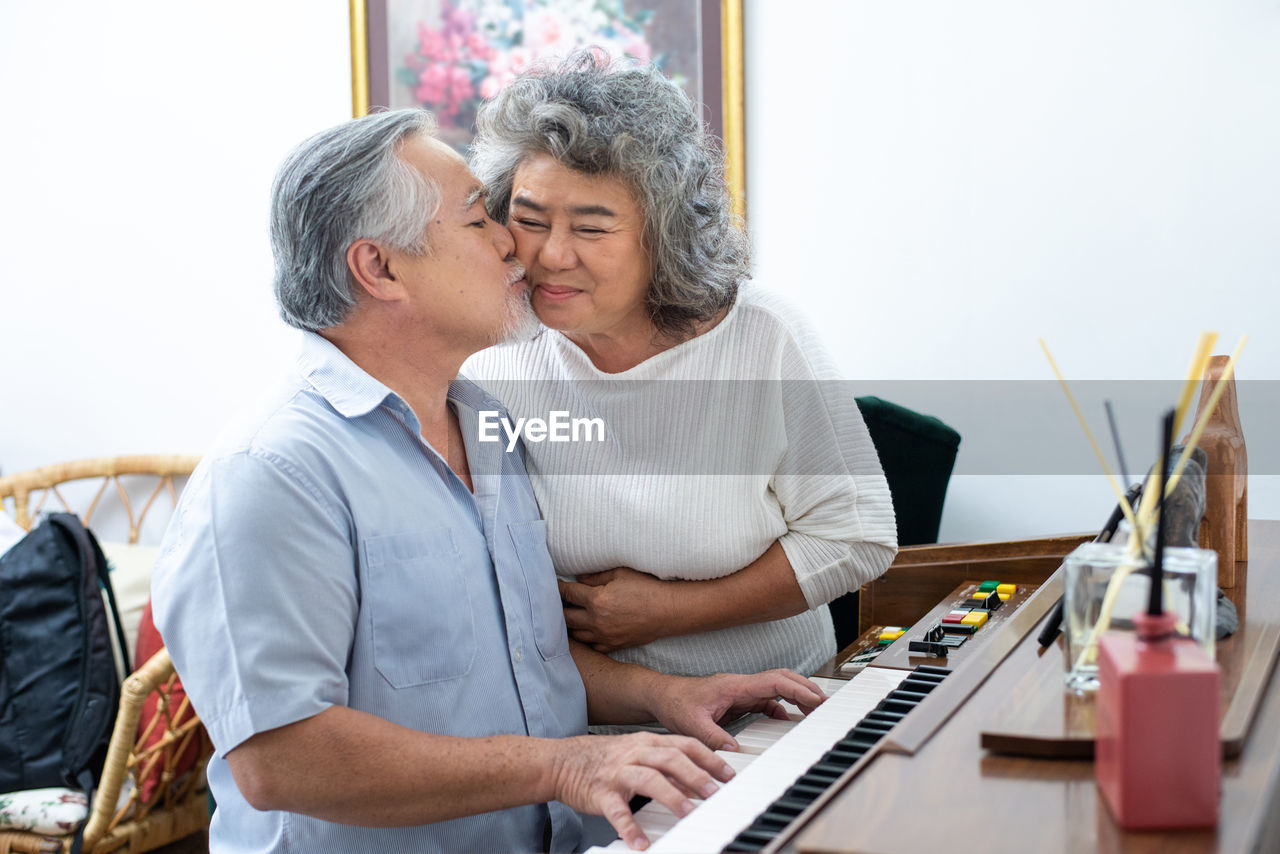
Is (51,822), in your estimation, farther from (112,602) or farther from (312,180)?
(312,180)

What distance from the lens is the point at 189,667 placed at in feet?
4.11

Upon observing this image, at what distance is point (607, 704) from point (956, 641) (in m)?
0.48

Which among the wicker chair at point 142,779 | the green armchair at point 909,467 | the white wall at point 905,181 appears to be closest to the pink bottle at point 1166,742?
the green armchair at point 909,467

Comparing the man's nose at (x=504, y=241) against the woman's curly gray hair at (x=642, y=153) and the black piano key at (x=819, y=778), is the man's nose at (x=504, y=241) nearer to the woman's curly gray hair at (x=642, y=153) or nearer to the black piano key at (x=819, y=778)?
the woman's curly gray hair at (x=642, y=153)

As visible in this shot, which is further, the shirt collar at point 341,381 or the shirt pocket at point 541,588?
the shirt pocket at point 541,588

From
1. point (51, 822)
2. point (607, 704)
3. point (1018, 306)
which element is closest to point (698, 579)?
point (607, 704)

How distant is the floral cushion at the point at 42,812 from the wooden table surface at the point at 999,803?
188 centimetres

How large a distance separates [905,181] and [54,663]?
204 centimetres

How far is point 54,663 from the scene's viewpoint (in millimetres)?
2393

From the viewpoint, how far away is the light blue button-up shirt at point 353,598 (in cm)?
123

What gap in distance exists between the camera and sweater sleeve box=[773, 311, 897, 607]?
1.68 metres

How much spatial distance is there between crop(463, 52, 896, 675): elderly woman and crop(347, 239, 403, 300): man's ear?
20cm

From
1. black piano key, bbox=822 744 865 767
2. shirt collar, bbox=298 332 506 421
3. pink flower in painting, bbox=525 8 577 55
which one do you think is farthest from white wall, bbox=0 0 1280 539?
black piano key, bbox=822 744 865 767
